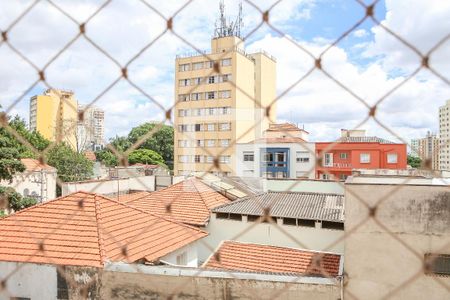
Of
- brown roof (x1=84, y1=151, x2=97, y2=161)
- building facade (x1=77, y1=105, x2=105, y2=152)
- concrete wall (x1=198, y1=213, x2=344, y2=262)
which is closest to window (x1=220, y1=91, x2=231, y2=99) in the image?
brown roof (x1=84, y1=151, x2=97, y2=161)

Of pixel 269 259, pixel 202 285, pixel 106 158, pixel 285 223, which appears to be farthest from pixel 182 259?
pixel 106 158

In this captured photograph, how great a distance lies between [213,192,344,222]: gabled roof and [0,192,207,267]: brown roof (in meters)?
1.52

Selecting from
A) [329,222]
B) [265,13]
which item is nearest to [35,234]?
[265,13]

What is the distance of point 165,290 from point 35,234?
1.23 meters

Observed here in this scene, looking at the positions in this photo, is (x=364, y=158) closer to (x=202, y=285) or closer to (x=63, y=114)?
(x=202, y=285)

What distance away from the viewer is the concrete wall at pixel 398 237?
3066 mm

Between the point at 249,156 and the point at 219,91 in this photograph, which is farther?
the point at 219,91

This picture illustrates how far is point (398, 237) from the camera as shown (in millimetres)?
3061

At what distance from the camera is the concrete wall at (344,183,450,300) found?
121 inches

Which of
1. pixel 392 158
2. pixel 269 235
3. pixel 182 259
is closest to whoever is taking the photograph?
pixel 182 259

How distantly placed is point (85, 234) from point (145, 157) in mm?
14046

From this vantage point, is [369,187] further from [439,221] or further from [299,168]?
[299,168]

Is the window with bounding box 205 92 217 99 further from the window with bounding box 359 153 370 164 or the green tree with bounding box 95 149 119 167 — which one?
the window with bounding box 359 153 370 164

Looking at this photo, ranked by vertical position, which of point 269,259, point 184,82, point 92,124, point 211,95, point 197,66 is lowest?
point 269,259
